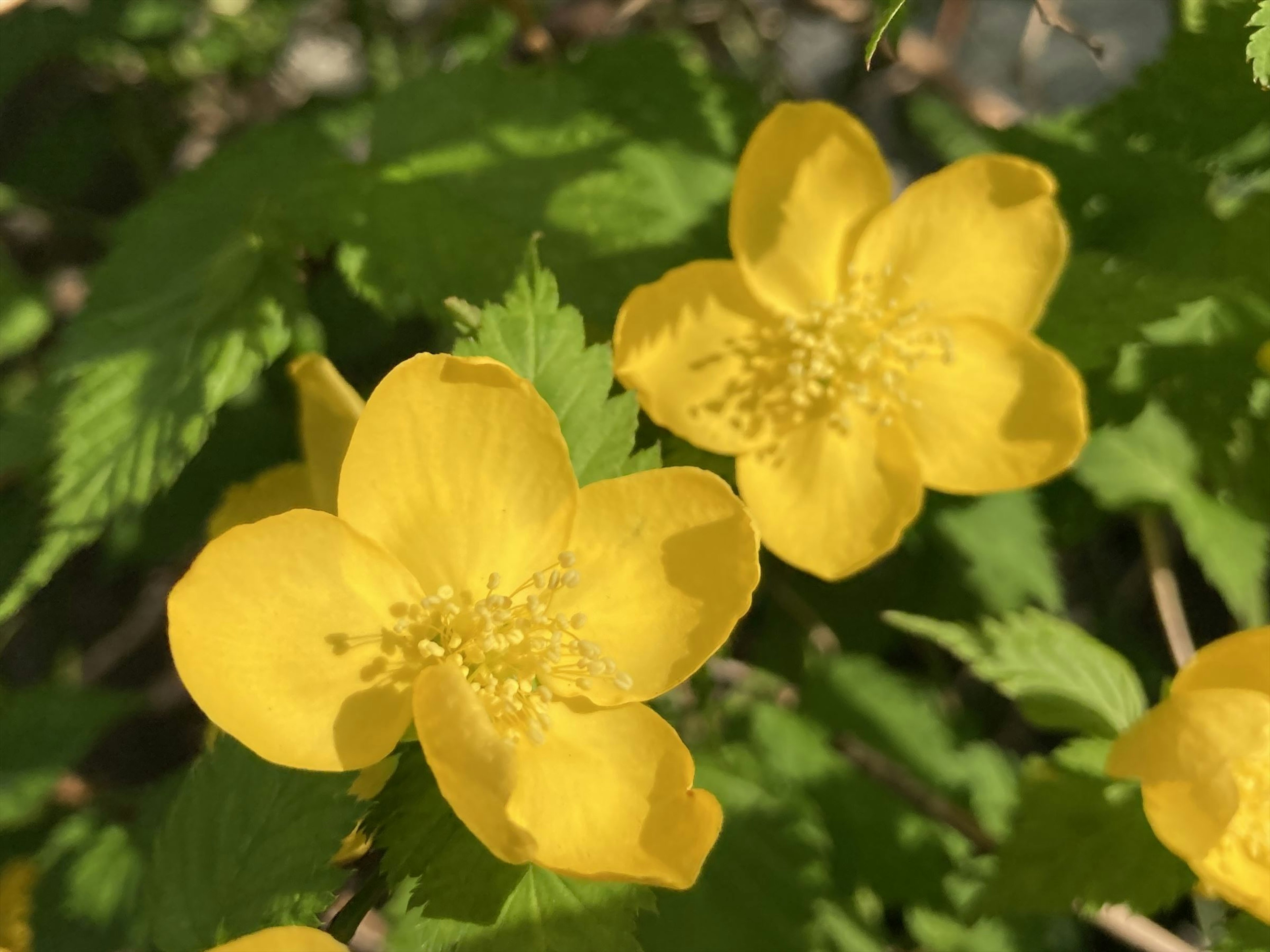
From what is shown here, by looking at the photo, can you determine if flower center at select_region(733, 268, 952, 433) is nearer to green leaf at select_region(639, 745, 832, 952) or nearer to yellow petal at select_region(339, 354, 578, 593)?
yellow petal at select_region(339, 354, 578, 593)

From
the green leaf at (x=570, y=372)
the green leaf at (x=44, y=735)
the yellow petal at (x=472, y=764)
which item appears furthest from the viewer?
the green leaf at (x=44, y=735)

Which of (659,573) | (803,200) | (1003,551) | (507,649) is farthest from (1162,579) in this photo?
(507,649)

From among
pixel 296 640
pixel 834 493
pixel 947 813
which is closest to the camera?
pixel 296 640

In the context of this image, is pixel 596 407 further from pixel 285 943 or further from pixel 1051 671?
pixel 1051 671

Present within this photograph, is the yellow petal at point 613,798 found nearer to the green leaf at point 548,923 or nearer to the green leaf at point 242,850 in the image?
the green leaf at point 548,923

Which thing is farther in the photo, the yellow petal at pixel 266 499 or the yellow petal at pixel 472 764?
the yellow petal at pixel 266 499

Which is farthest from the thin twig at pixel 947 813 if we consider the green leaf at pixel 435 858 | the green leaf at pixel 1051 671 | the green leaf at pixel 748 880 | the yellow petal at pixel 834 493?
the green leaf at pixel 435 858
